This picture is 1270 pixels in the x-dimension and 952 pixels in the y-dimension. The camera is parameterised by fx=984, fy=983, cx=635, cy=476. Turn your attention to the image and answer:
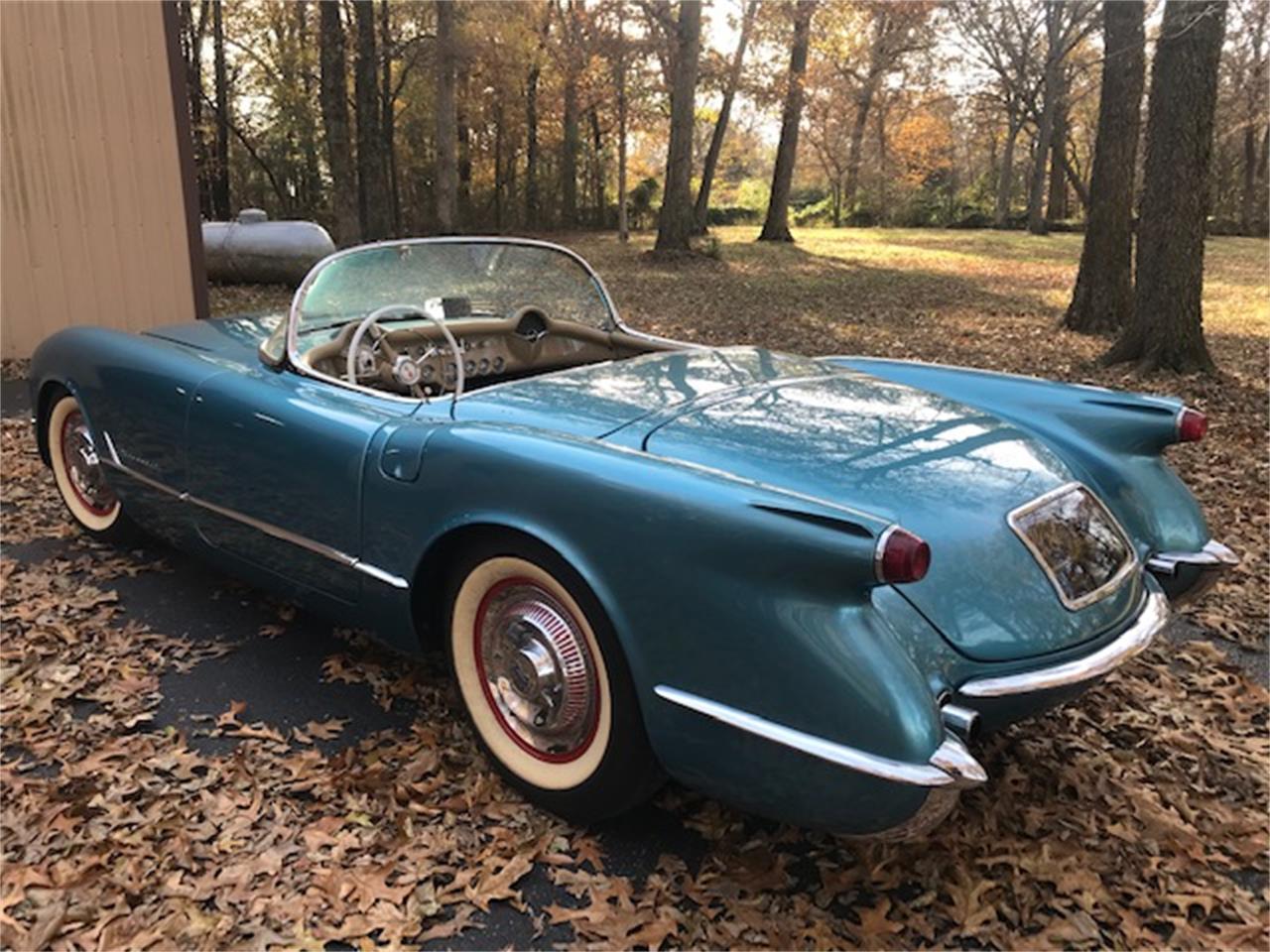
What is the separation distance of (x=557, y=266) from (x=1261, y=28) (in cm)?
2861

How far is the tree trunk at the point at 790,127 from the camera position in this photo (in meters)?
24.3

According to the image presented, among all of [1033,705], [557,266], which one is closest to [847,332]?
[557,266]

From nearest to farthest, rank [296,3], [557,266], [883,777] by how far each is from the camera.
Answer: [883,777]
[557,266]
[296,3]

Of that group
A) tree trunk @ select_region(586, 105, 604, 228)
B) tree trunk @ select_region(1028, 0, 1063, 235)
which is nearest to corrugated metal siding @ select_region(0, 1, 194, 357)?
tree trunk @ select_region(1028, 0, 1063, 235)

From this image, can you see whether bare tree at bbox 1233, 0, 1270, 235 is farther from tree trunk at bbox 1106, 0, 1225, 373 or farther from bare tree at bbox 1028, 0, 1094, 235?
tree trunk at bbox 1106, 0, 1225, 373

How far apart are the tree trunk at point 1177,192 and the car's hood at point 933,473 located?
229 inches

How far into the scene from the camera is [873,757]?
1863 mm

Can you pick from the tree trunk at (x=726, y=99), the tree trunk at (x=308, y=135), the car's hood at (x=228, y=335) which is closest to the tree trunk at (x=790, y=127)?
the tree trunk at (x=726, y=99)

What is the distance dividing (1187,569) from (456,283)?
106 inches

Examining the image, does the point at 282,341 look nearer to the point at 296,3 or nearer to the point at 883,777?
the point at 883,777

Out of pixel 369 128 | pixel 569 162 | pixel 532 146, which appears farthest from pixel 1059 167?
pixel 369 128

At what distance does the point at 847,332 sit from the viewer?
11.2m

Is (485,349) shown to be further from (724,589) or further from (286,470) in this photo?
(724,589)

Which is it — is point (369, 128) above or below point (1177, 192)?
above
